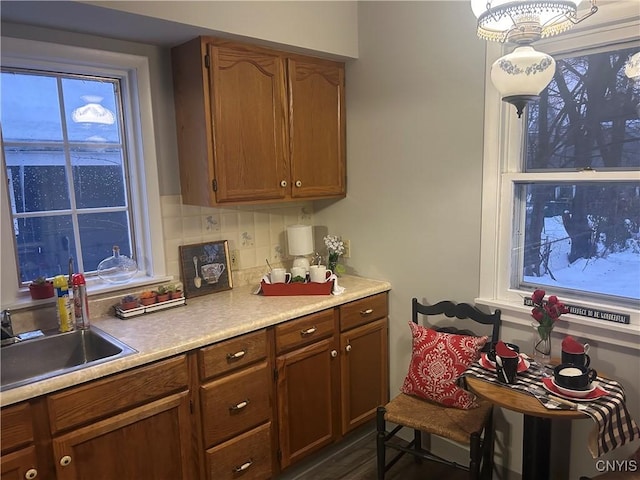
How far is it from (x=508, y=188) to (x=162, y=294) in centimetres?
Answer: 171

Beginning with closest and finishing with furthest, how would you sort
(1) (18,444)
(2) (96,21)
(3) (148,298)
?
(1) (18,444), (2) (96,21), (3) (148,298)

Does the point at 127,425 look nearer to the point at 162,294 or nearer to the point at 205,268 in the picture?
the point at 162,294

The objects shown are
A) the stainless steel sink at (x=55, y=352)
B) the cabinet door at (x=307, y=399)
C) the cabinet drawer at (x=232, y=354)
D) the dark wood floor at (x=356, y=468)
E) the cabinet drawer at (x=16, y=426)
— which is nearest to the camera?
the cabinet drawer at (x=16, y=426)

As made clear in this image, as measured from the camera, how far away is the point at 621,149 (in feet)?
6.09

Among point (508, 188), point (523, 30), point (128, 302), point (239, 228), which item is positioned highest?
point (523, 30)

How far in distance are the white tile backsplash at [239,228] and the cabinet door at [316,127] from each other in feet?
1.08

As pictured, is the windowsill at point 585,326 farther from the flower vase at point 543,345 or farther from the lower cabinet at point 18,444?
the lower cabinet at point 18,444

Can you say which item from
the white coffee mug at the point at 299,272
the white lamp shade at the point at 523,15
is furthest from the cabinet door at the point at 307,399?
the white lamp shade at the point at 523,15

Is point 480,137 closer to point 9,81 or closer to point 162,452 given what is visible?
point 162,452

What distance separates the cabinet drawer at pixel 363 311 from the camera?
95.5 inches

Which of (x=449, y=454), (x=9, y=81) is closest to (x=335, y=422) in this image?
(x=449, y=454)

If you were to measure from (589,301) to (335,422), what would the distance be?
1.37m

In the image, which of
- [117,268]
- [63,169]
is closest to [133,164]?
[63,169]

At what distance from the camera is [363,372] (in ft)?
8.48
